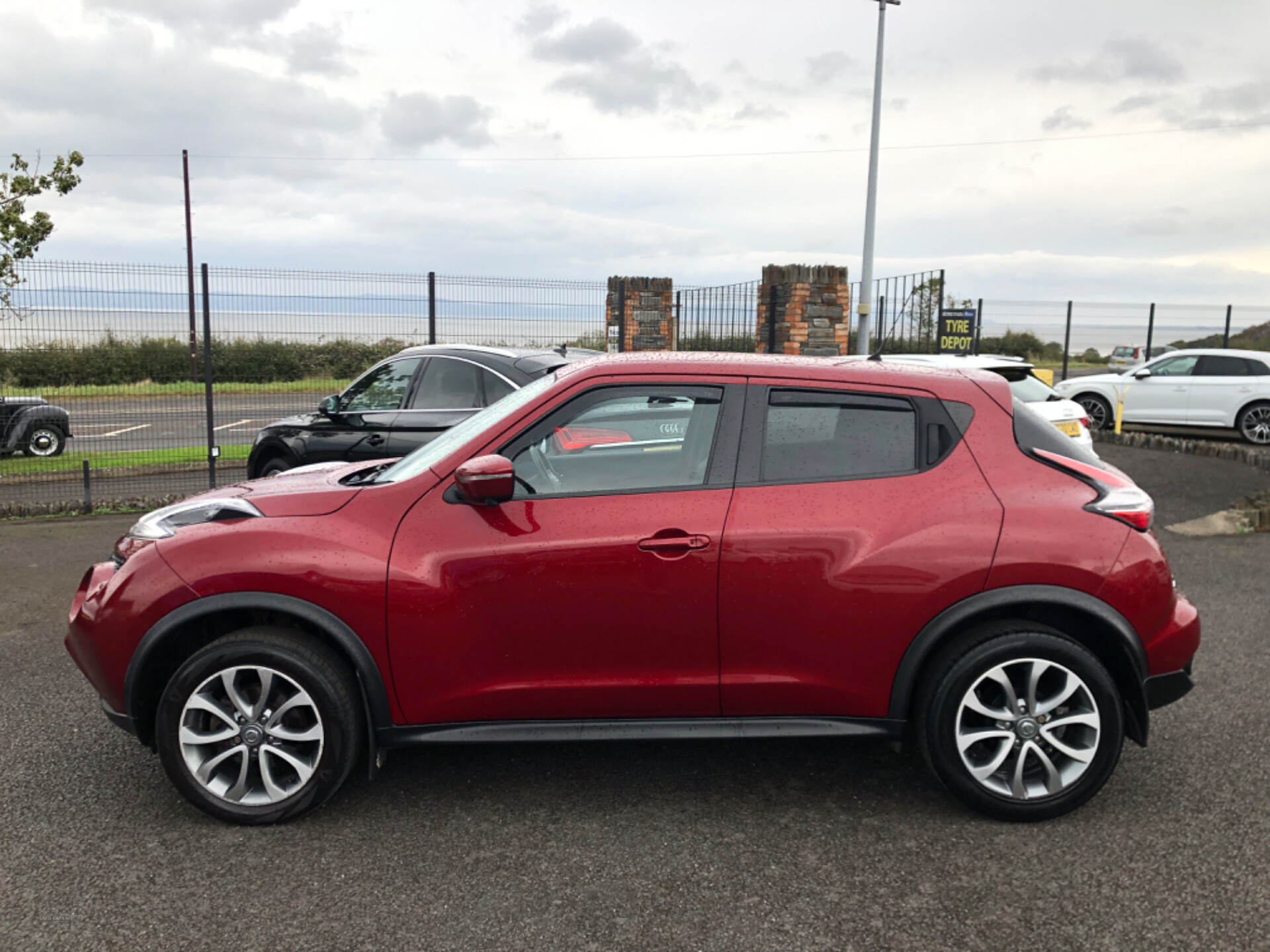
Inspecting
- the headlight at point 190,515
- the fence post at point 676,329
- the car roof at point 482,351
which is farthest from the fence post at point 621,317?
the headlight at point 190,515

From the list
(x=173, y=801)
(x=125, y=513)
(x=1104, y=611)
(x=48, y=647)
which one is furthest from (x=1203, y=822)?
(x=125, y=513)

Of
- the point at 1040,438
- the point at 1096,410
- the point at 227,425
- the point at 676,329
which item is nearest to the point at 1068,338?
the point at 1096,410

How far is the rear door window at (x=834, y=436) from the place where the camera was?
12.1 ft

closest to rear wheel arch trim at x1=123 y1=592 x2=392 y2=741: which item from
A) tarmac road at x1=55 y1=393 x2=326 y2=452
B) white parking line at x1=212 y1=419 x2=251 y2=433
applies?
tarmac road at x1=55 y1=393 x2=326 y2=452

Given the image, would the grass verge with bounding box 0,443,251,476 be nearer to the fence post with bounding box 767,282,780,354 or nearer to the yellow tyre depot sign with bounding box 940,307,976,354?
the fence post with bounding box 767,282,780,354

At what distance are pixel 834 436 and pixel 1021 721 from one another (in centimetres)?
123

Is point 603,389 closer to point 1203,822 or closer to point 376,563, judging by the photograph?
point 376,563

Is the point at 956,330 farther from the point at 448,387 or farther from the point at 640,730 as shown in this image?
the point at 640,730

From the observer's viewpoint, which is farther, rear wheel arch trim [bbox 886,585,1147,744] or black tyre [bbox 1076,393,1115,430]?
black tyre [bbox 1076,393,1115,430]

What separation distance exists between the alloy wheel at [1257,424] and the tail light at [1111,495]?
14.4 metres

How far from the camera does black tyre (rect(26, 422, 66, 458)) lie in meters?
12.2

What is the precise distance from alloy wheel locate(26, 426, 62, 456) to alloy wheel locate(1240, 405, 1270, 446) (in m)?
17.3

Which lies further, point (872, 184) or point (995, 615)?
point (872, 184)

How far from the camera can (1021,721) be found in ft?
11.8
